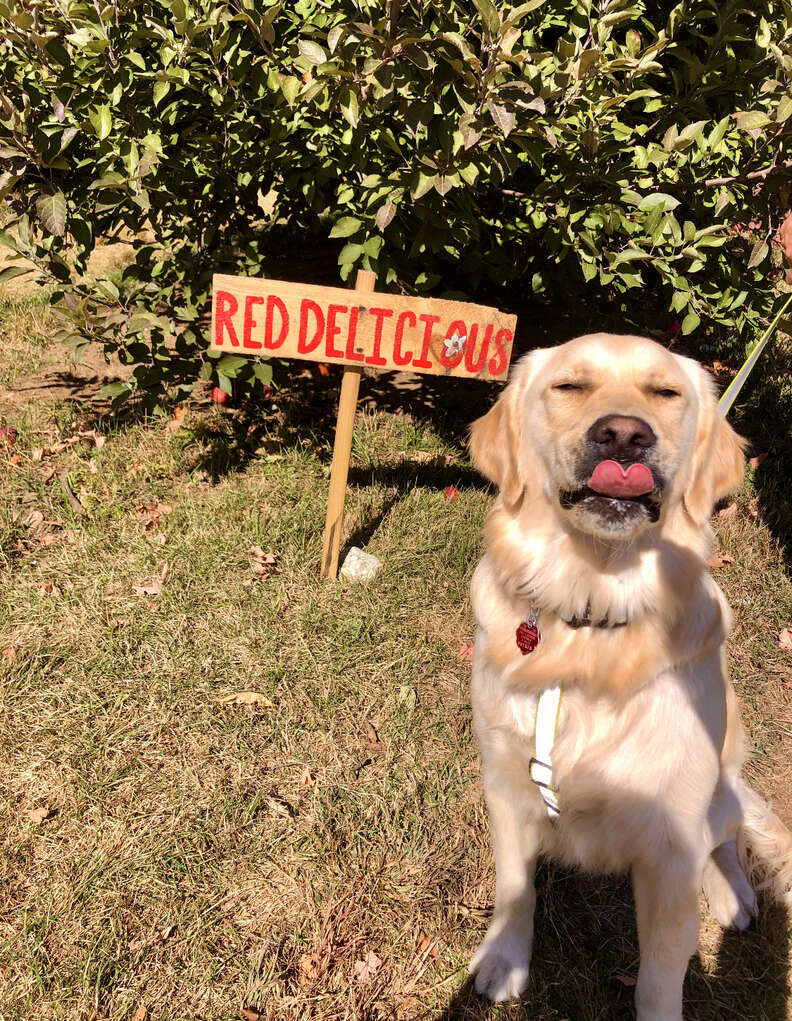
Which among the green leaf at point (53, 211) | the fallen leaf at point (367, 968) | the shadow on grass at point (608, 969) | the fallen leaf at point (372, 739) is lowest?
the fallen leaf at point (367, 968)

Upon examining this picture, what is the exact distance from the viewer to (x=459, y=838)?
2.35 meters

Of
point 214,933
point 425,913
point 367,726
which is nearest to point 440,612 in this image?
point 367,726

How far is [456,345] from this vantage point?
2965mm

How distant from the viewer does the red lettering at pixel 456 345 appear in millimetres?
2930

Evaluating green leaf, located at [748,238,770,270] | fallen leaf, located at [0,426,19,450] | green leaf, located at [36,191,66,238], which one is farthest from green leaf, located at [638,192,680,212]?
fallen leaf, located at [0,426,19,450]

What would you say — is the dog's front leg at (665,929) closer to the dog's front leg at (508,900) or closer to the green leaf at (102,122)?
the dog's front leg at (508,900)

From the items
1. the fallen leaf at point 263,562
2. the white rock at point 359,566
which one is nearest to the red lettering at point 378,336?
the white rock at point 359,566

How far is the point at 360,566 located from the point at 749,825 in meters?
1.80

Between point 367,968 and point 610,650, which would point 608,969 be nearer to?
point 367,968

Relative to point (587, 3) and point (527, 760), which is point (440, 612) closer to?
point (527, 760)

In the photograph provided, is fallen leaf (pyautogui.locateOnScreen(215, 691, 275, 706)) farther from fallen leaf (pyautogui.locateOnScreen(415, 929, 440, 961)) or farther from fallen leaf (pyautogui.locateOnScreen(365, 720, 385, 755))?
fallen leaf (pyautogui.locateOnScreen(415, 929, 440, 961))

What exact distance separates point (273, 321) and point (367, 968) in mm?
2137

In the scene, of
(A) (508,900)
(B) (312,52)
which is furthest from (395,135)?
(A) (508,900)

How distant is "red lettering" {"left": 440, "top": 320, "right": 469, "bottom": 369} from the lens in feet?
9.61
